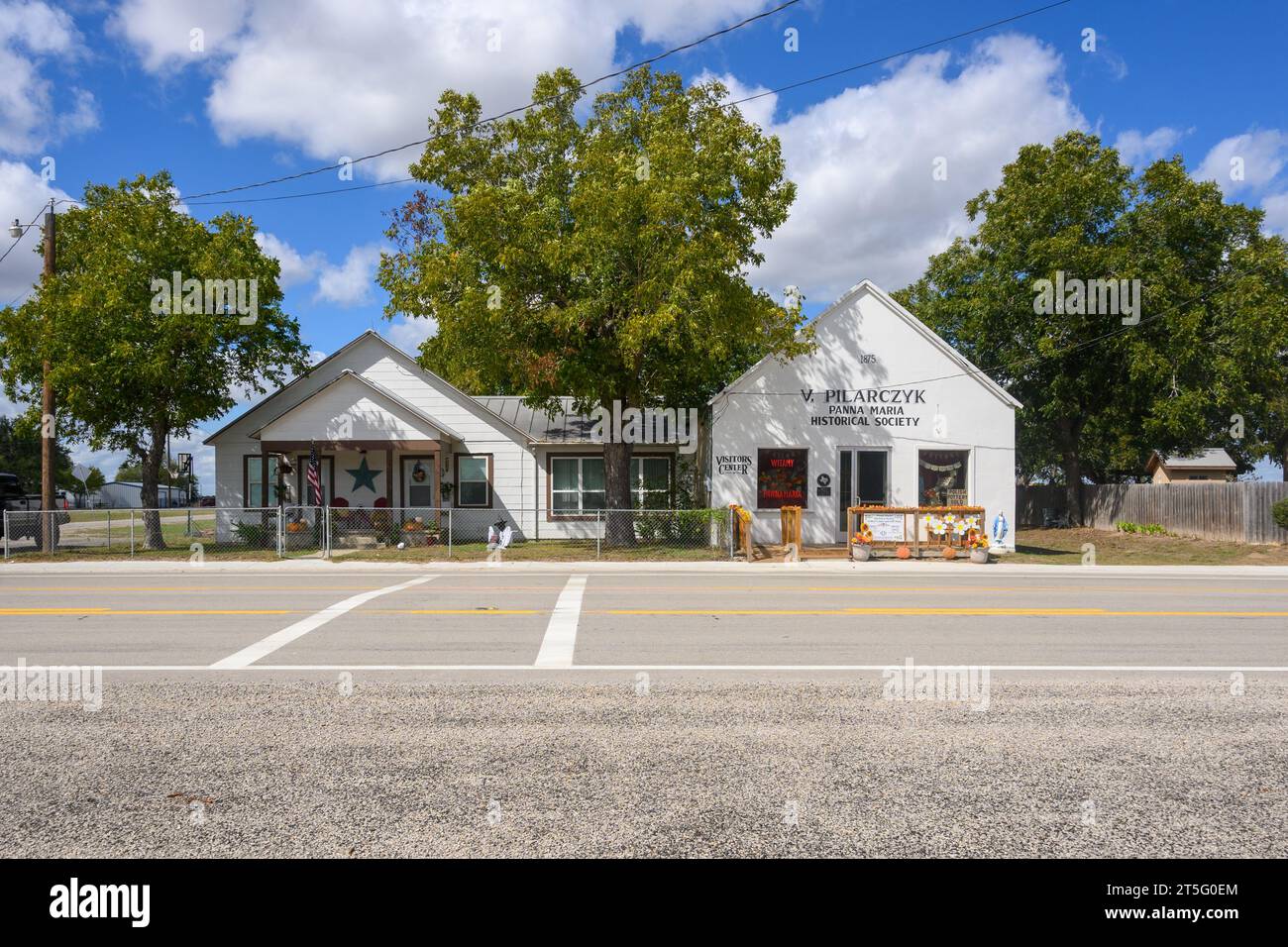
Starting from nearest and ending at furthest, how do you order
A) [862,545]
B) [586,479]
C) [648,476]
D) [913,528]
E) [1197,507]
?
[862,545] → [913,528] → [648,476] → [586,479] → [1197,507]

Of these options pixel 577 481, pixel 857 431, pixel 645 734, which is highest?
pixel 857 431

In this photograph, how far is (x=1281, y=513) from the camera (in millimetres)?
24062

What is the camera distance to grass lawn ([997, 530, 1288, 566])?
2139cm

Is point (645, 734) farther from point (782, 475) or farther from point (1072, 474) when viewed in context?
point (1072, 474)

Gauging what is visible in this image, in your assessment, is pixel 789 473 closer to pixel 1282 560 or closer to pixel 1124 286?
pixel 1282 560

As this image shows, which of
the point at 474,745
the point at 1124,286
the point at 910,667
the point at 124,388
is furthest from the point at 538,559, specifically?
the point at 1124,286

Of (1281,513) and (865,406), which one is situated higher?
(865,406)

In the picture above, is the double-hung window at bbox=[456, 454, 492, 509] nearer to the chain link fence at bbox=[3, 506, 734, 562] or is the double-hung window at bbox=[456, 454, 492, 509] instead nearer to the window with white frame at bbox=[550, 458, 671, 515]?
the chain link fence at bbox=[3, 506, 734, 562]

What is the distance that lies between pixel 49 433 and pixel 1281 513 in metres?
35.1

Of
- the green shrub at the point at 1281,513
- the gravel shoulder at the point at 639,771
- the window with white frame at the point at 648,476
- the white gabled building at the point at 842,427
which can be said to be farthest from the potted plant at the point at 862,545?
the green shrub at the point at 1281,513

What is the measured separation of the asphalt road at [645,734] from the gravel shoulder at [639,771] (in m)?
0.02

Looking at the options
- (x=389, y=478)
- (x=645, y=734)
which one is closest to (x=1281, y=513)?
(x=645, y=734)

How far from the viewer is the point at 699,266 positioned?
19344mm

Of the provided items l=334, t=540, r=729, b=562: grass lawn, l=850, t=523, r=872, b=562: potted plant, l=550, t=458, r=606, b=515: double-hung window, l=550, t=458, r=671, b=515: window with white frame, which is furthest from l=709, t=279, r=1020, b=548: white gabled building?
l=550, t=458, r=606, b=515: double-hung window
